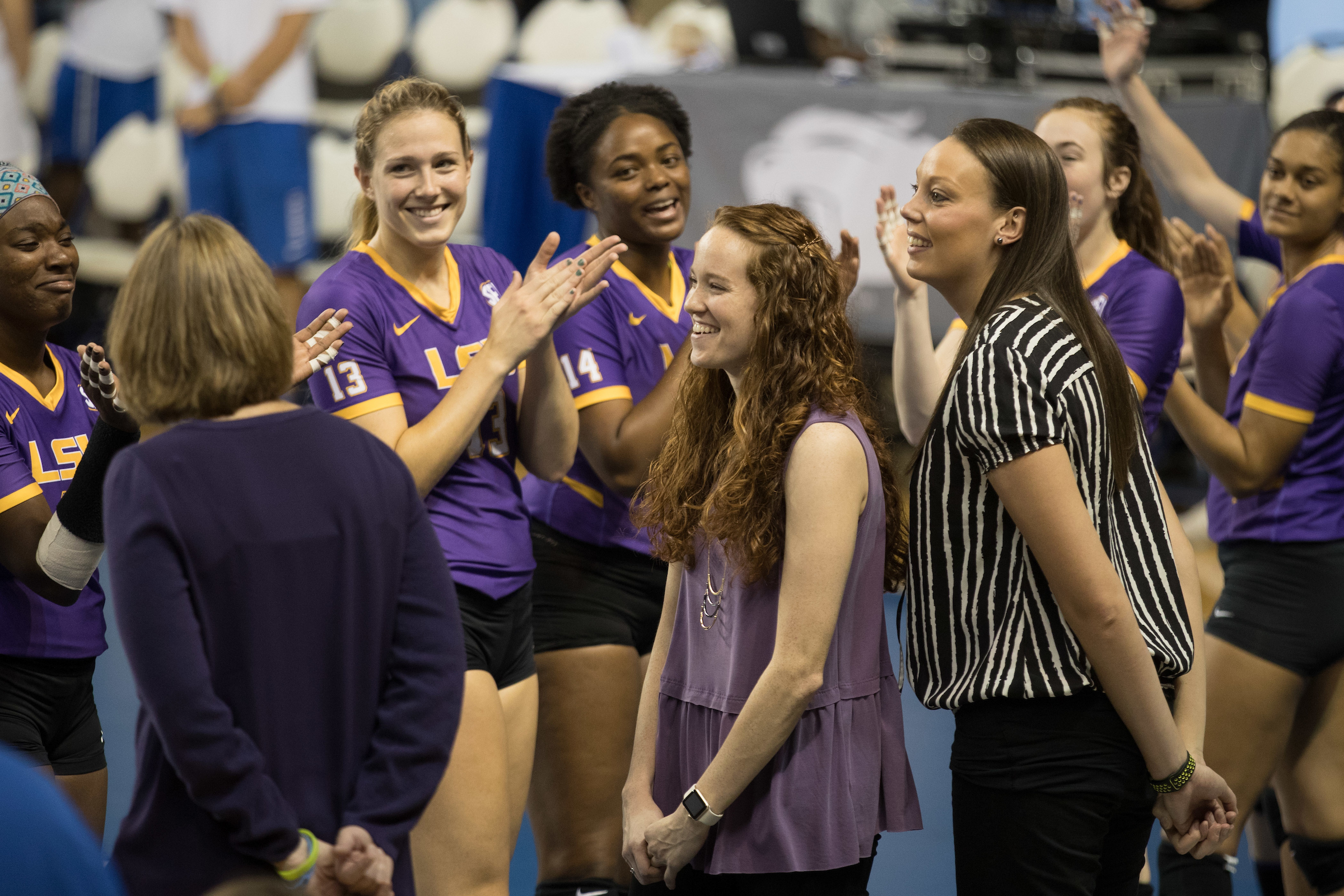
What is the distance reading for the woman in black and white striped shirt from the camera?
5.68ft

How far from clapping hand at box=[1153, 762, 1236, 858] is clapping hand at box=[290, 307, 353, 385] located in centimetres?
139

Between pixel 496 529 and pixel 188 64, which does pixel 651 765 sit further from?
Result: pixel 188 64

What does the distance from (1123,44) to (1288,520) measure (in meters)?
1.28

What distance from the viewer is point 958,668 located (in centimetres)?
186

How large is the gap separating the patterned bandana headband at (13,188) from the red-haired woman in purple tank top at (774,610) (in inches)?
45.7

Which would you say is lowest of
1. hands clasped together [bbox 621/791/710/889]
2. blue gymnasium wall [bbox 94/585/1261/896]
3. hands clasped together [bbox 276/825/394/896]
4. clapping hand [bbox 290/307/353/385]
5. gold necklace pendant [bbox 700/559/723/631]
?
blue gymnasium wall [bbox 94/585/1261/896]

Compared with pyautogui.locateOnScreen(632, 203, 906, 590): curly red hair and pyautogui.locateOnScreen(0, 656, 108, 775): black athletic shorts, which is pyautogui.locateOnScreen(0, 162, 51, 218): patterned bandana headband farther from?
pyautogui.locateOnScreen(632, 203, 906, 590): curly red hair

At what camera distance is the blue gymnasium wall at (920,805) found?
11.0 ft

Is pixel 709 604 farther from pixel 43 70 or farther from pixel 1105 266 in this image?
pixel 43 70

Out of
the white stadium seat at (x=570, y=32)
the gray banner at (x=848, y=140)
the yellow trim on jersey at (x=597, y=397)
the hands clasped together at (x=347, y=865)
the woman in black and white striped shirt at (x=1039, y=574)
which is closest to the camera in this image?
the hands clasped together at (x=347, y=865)

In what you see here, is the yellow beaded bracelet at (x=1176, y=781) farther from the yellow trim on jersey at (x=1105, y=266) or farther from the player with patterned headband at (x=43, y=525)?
the player with patterned headband at (x=43, y=525)

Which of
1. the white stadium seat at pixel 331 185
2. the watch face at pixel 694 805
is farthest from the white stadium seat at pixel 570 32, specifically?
the watch face at pixel 694 805

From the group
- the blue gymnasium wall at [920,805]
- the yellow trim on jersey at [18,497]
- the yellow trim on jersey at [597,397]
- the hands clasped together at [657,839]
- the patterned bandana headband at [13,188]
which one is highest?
the patterned bandana headband at [13,188]

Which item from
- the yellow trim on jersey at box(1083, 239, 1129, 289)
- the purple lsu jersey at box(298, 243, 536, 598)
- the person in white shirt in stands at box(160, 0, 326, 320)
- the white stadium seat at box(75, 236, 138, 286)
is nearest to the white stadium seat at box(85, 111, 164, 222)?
the white stadium seat at box(75, 236, 138, 286)
